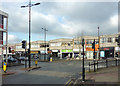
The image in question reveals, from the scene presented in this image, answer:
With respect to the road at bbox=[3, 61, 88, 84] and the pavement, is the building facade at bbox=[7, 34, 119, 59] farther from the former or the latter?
the pavement

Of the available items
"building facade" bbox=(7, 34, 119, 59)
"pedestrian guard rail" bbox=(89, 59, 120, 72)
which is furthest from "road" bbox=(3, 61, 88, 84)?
"building facade" bbox=(7, 34, 119, 59)

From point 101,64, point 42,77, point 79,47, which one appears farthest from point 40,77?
point 79,47

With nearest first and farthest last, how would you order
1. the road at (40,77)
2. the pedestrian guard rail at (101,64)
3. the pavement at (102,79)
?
the pavement at (102,79) < the road at (40,77) < the pedestrian guard rail at (101,64)

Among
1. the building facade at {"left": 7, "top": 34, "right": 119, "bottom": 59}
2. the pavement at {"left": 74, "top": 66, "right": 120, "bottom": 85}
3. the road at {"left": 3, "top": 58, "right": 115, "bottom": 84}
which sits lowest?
the road at {"left": 3, "top": 58, "right": 115, "bottom": 84}

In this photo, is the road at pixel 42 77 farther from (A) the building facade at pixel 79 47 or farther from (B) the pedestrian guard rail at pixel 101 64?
(A) the building facade at pixel 79 47

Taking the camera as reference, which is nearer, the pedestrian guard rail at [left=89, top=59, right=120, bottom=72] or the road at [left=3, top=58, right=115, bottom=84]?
the road at [left=3, top=58, right=115, bottom=84]

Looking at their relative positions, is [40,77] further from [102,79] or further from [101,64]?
[101,64]

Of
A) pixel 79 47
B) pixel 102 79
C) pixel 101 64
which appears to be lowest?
pixel 101 64

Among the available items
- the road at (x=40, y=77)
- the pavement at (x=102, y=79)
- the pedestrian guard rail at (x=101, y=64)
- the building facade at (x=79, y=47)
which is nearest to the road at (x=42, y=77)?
the road at (x=40, y=77)

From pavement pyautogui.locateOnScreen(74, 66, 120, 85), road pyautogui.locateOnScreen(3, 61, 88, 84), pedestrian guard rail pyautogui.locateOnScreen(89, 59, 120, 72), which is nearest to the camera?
pavement pyautogui.locateOnScreen(74, 66, 120, 85)

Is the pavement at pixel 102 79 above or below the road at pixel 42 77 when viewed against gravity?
above

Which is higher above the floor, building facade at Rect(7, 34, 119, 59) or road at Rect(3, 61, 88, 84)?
building facade at Rect(7, 34, 119, 59)

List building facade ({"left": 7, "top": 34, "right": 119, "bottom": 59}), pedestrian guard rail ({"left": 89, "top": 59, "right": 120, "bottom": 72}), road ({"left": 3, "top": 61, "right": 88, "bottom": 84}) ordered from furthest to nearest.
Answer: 1. building facade ({"left": 7, "top": 34, "right": 119, "bottom": 59})
2. pedestrian guard rail ({"left": 89, "top": 59, "right": 120, "bottom": 72})
3. road ({"left": 3, "top": 61, "right": 88, "bottom": 84})

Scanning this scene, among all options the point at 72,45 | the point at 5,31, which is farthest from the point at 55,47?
the point at 5,31
